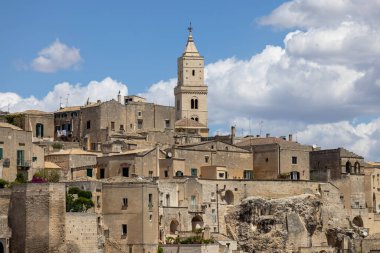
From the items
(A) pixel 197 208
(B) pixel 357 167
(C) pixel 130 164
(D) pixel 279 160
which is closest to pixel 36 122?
(C) pixel 130 164

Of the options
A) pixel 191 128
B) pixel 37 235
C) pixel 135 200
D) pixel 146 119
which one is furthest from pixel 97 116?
pixel 37 235

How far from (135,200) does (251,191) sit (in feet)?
49.8

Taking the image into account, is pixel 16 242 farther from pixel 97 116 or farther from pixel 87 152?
pixel 97 116

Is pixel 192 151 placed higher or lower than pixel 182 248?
higher

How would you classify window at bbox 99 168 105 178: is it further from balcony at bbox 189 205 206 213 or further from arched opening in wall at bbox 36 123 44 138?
arched opening in wall at bbox 36 123 44 138

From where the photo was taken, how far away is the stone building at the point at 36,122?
8019 centimetres

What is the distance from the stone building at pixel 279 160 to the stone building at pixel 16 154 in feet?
61.4

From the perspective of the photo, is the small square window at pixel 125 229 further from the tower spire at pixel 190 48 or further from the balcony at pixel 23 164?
the tower spire at pixel 190 48

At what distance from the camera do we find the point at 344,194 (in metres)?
80.2

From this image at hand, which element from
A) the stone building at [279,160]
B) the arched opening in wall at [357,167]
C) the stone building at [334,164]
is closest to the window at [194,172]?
the stone building at [279,160]

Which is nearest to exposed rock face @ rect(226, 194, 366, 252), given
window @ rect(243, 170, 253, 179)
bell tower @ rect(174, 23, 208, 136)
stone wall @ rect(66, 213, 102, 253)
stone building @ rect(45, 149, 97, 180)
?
window @ rect(243, 170, 253, 179)

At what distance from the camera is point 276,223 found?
7344 cm

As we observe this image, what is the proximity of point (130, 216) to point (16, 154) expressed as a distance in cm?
930

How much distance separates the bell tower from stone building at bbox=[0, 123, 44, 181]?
28.6 meters
